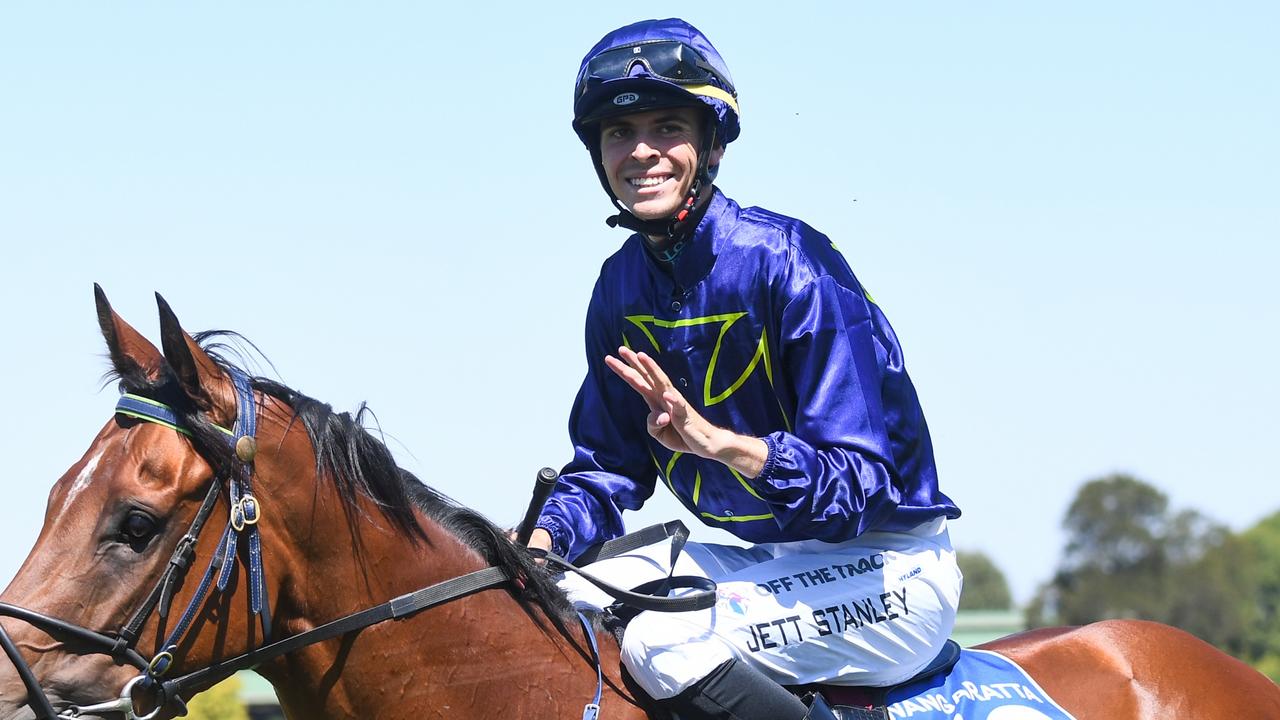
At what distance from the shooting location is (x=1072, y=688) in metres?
4.87

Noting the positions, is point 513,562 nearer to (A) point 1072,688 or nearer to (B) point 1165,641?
(A) point 1072,688

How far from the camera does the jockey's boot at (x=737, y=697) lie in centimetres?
390

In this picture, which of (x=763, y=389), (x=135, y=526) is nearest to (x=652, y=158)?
(x=763, y=389)

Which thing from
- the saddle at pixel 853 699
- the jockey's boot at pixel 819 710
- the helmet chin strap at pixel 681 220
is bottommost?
the saddle at pixel 853 699

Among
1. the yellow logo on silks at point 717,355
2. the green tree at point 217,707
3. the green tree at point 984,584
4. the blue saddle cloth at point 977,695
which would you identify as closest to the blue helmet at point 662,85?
the yellow logo on silks at point 717,355

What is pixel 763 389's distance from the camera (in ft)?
14.4

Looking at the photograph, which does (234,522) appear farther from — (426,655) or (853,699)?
Result: (853,699)

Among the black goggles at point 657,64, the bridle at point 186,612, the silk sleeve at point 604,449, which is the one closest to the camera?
the bridle at point 186,612

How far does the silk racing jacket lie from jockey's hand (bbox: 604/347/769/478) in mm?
72

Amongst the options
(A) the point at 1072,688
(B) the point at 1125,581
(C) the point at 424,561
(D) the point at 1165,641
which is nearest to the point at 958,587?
(A) the point at 1072,688

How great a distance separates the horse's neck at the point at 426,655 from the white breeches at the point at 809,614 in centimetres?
24

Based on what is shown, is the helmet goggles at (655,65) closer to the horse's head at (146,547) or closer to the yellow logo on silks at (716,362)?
the yellow logo on silks at (716,362)

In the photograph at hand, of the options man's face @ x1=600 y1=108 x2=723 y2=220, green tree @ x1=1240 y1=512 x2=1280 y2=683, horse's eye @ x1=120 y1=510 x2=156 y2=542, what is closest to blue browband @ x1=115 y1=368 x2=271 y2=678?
horse's eye @ x1=120 y1=510 x2=156 y2=542

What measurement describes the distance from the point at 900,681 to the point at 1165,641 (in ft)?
4.32
